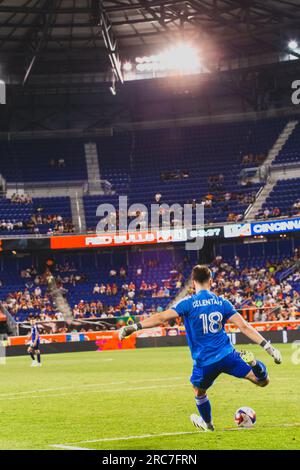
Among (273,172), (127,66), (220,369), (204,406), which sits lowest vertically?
(204,406)

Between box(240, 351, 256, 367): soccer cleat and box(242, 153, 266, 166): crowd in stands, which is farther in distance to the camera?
box(242, 153, 266, 166): crowd in stands

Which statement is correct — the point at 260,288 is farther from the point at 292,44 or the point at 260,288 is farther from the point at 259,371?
the point at 259,371

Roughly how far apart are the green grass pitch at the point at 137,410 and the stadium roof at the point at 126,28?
30602 millimetres

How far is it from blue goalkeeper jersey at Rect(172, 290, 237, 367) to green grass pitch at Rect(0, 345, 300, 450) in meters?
1.24

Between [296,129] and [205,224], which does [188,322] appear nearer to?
[205,224]

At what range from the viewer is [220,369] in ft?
40.1

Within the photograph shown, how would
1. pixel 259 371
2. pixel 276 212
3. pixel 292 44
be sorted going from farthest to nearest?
pixel 292 44
pixel 276 212
pixel 259 371

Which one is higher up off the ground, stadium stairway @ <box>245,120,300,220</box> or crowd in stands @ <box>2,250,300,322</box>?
stadium stairway @ <box>245,120,300,220</box>

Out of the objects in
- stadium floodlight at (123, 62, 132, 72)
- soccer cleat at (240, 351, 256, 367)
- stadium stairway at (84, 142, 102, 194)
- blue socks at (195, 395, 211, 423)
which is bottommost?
blue socks at (195, 395, 211, 423)

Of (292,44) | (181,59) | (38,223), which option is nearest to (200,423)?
Result: (38,223)

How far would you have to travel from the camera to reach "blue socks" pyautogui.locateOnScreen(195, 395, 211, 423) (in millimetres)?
12531

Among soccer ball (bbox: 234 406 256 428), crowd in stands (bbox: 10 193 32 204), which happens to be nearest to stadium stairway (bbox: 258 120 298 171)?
crowd in stands (bbox: 10 193 32 204)

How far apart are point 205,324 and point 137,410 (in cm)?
577

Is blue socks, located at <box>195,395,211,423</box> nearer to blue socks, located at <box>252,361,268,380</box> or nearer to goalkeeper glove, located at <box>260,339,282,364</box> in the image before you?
blue socks, located at <box>252,361,268,380</box>
